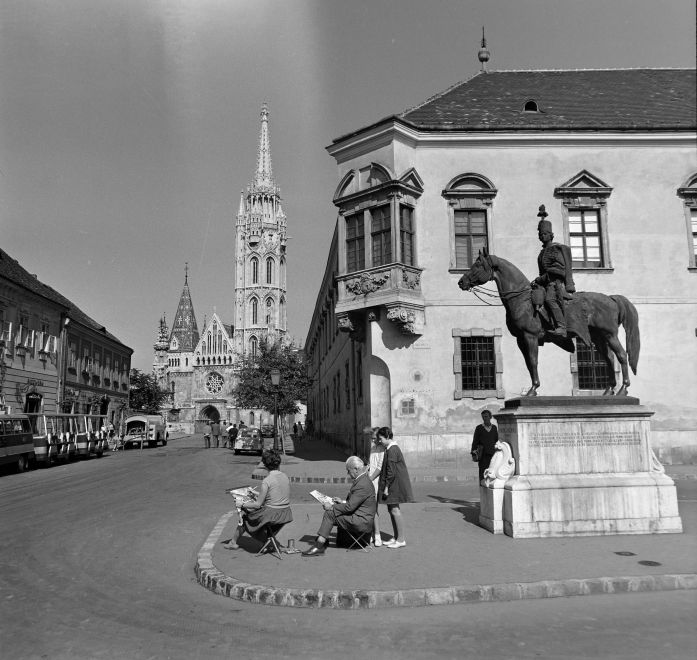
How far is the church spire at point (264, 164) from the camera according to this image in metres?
139

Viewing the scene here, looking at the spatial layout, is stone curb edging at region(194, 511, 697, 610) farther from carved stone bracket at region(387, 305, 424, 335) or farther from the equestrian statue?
carved stone bracket at region(387, 305, 424, 335)

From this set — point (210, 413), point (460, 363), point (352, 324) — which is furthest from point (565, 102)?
point (210, 413)

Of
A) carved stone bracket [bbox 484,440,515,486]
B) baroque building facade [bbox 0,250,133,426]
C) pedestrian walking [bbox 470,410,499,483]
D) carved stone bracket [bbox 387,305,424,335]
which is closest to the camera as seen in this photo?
carved stone bracket [bbox 484,440,515,486]

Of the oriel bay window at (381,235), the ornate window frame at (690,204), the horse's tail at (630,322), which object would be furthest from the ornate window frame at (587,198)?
the horse's tail at (630,322)

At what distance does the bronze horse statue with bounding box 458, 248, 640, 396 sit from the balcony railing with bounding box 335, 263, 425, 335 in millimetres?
9178

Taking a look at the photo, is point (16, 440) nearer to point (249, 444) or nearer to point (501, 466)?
point (249, 444)

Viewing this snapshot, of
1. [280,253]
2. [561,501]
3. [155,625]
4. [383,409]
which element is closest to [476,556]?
[561,501]

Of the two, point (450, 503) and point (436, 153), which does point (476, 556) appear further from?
point (436, 153)

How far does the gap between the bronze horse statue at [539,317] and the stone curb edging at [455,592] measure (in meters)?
4.44

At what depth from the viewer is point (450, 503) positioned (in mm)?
12781

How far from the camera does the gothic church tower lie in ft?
435

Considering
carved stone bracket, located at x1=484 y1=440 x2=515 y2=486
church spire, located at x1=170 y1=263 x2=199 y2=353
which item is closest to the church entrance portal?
church spire, located at x1=170 y1=263 x2=199 y2=353

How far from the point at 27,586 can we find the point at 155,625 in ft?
7.72

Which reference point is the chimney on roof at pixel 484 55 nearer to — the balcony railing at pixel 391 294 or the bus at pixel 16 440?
the balcony railing at pixel 391 294
